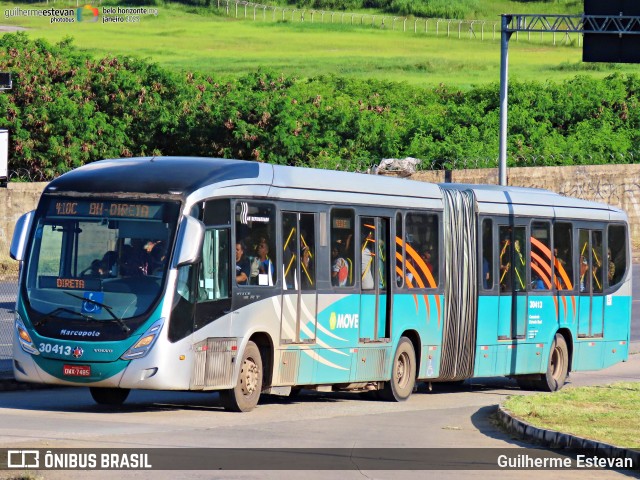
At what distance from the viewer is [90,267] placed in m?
16.5

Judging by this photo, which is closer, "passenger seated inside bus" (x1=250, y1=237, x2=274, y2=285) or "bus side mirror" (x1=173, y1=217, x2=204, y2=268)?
"bus side mirror" (x1=173, y1=217, x2=204, y2=268)

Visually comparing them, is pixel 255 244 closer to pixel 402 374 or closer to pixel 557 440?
pixel 402 374

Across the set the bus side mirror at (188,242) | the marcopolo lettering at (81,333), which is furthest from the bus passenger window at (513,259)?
the marcopolo lettering at (81,333)

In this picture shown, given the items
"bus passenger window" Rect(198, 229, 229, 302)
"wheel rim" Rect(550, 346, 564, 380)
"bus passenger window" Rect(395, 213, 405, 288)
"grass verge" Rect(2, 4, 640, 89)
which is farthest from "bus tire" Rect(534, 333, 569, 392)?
"grass verge" Rect(2, 4, 640, 89)

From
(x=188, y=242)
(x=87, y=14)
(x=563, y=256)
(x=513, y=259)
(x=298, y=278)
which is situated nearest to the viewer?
(x=188, y=242)

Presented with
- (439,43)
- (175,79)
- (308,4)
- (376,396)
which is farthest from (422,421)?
(308,4)

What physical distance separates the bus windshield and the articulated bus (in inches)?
0.7

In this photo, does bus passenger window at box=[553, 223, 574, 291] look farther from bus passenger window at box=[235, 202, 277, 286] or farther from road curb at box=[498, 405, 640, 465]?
bus passenger window at box=[235, 202, 277, 286]

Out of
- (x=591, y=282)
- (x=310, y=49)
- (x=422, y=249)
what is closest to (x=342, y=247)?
(x=422, y=249)

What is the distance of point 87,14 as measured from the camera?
90500 mm

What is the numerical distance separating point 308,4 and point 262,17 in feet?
18.3

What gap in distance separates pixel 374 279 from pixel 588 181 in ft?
106

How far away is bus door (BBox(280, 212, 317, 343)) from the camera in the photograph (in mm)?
18062

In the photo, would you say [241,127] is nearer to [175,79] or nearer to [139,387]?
[175,79]
